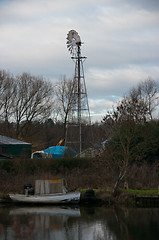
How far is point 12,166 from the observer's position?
36812mm

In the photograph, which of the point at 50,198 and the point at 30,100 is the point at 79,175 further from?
the point at 30,100

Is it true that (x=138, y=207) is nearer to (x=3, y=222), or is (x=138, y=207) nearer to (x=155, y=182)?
(x=155, y=182)

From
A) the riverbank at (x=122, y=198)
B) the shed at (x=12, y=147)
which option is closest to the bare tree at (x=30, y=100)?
the shed at (x=12, y=147)

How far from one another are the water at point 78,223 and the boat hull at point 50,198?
2.36 feet

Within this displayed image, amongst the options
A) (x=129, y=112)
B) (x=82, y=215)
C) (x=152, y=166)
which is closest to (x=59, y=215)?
(x=82, y=215)

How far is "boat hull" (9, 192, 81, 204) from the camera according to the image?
2875 cm

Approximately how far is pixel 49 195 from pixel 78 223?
725 centimetres

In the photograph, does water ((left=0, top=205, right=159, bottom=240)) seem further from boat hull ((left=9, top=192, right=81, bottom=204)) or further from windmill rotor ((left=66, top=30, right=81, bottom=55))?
windmill rotor ((left=66, top=30, right=81, bottom=55))

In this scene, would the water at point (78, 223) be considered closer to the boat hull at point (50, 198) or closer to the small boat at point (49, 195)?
the boat hull at point (50, 198)

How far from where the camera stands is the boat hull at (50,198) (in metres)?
28.8

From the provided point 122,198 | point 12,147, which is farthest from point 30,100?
point 122,198

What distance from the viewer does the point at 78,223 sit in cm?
2250

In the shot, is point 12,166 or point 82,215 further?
point 12,166

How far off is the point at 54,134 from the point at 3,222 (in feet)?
163
